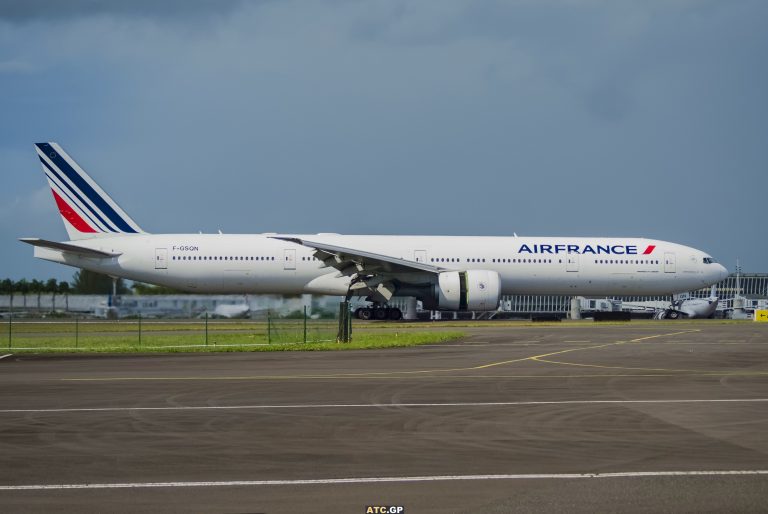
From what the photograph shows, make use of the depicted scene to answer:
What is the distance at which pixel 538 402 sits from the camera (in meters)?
14.1

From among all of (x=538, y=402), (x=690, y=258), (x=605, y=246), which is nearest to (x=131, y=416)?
(x=538, y=402)

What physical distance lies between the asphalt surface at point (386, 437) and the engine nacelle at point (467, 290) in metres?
19.6

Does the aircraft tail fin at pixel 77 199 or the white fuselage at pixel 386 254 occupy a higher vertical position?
the aircraft tail fin at pixel 77 199

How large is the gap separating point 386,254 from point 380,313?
114 inches

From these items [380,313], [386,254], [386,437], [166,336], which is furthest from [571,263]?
[386,437]

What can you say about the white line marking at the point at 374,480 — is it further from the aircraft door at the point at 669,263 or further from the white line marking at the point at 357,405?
the aircraft door at the point at 669,263

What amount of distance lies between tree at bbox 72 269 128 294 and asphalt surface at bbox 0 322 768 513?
25.4 m

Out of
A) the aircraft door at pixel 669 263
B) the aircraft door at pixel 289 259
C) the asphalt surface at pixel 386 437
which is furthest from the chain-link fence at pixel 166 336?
the aircraft door at pixel 669 263

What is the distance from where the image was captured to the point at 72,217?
1734 inches

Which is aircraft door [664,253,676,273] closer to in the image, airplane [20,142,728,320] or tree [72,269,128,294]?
airplane [20,142,728,320]

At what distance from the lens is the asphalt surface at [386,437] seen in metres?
7.88

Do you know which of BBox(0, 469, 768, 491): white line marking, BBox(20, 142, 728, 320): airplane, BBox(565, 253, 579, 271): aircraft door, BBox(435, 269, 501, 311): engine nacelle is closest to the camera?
BBox(0, 469, 768, 491): white line marking

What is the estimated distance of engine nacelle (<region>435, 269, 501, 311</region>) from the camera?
1603 inches

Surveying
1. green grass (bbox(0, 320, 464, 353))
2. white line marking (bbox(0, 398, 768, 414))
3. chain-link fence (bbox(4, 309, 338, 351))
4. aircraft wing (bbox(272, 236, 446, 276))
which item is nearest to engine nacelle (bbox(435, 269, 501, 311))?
aircraft wing (bbox(272, 236, 446, 276))
